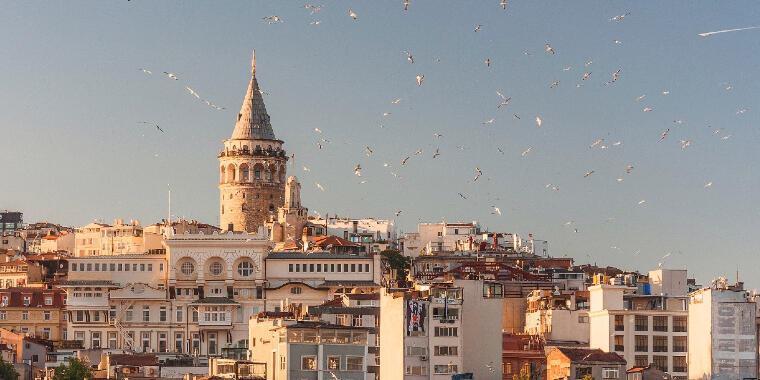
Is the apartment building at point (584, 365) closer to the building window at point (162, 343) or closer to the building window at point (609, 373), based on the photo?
the building window at point (609, 373)

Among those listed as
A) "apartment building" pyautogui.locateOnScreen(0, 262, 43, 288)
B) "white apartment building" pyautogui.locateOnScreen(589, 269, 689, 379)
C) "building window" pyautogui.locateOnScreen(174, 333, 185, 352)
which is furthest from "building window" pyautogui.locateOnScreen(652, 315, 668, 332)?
"apartment building" pyautogui.locateOnScreen(0, 262, 43, 288)

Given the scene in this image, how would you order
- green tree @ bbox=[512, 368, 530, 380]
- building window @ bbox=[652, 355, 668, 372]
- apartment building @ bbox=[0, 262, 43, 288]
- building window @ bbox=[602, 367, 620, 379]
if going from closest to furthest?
building window @ bbox=[602, 367, 620, 379] < green tree @ bbox=[512, 368, 530, 380] < building window @ bbox=[652, 355, 668, 372] < apartment building @ bbox=[0, 262, 43, 288]

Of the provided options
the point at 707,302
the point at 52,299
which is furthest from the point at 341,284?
the point at 707,302

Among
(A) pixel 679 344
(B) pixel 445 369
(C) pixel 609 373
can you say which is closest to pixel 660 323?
(A) pixel 679 344

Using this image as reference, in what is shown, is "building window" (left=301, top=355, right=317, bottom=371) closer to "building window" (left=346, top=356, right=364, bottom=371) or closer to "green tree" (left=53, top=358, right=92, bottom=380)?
"building window" (left=346, top=356, right=364, bottom=371)

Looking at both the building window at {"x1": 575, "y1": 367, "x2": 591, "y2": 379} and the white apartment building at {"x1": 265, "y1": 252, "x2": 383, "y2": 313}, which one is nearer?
the building window at {"x1": 575, "y1": 367, "x2": 591, "y2": 379}

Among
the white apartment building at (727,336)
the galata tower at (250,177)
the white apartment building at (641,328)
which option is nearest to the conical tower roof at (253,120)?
the galata tower at (250,177)
